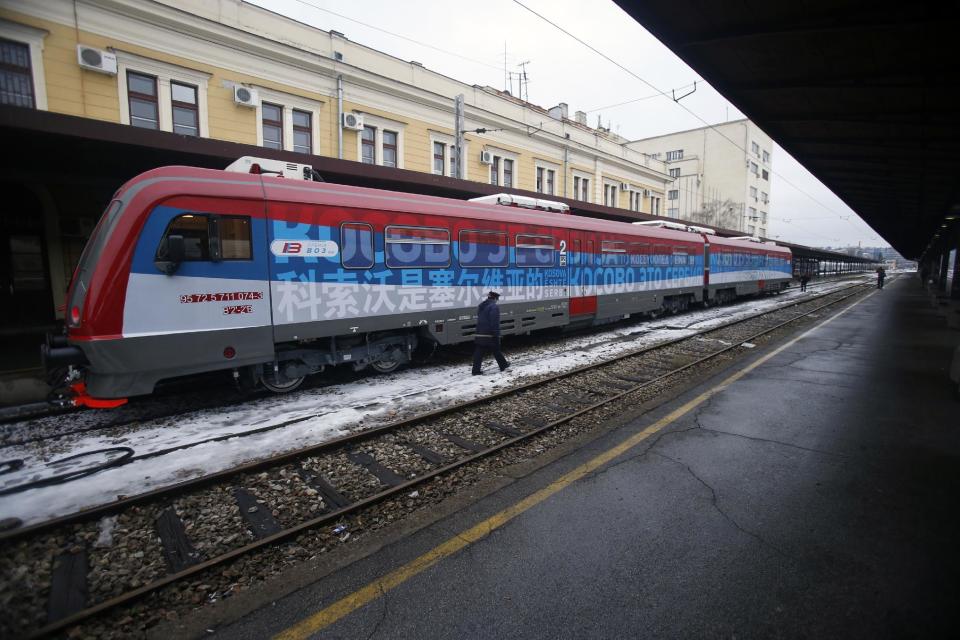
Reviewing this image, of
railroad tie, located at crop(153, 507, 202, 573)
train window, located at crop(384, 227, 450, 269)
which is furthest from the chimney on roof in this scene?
railroad tie, located at crop(153, 507, 202, 573)

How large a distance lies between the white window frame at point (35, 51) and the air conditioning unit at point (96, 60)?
763mm

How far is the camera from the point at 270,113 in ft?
50.3

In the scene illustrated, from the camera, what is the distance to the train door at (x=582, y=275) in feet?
40.3

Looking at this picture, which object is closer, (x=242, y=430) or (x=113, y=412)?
(x=242, y=430)

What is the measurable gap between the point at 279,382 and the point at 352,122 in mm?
12165

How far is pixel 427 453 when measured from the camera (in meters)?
5.26

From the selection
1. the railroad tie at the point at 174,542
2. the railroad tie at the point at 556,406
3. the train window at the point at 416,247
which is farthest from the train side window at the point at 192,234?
the railroad tie at the point at 556,406

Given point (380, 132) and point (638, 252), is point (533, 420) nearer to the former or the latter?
point (638, 252)

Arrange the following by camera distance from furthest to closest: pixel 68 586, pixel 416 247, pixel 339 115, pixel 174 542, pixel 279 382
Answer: pixel 339 115 → pixel 416 247 → pixel 279 382 → pixel 174 542 → pixel 68 586

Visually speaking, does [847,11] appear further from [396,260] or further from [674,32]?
[396,260]

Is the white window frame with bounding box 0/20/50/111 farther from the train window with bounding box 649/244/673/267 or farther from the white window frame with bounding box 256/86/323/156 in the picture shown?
the train window with bounding box 649/244/673/267

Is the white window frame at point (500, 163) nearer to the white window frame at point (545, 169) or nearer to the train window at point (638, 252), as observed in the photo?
the white window frame at point (545, 169)

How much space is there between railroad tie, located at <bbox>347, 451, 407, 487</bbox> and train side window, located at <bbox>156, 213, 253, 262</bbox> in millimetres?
3523

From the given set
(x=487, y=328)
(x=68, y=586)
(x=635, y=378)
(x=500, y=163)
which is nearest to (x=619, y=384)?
(x=635, y=378)
